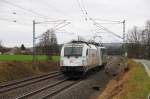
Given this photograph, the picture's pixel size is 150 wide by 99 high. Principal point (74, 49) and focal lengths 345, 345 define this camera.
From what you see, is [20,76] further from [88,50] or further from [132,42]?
[132,42]

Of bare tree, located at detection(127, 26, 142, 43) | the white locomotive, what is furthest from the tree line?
the white locomotive

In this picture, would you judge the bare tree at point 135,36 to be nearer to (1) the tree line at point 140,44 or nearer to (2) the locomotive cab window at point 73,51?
(1) the tree line at point 140,44

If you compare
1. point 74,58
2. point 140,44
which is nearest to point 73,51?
point 74,58

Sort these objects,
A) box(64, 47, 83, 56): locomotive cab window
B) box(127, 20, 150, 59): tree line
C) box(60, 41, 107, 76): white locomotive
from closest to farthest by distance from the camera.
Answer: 1. box(60, 41, 107, 76): white locomotive
2. box(64, 47, 83, 56): locomotive cab window
3. box(127, 20, 150, 59): tree line

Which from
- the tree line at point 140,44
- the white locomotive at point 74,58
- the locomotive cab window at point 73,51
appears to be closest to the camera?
the white locomotive at point 74,58

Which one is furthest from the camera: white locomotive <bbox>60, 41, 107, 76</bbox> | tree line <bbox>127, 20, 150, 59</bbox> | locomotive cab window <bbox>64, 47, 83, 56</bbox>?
tree line <bbox>127, 20, 150, 59</bbox>

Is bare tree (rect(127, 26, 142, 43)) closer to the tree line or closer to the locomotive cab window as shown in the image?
the tree line

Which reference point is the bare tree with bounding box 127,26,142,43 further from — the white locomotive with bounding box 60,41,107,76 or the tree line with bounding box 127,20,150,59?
the white locomotive with bounding box 60,41,107,76

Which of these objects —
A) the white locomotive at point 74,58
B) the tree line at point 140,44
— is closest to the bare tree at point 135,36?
the tree line at point 140,44

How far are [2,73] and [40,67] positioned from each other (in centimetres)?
1463

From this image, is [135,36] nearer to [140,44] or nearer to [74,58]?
[140,44]

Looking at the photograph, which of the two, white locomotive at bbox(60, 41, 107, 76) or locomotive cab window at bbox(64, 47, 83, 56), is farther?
locomotive cab window at bbox(64, 47, 83, 56)

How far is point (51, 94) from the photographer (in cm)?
2028

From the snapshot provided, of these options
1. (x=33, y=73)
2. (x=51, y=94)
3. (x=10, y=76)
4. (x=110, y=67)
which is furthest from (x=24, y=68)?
(x=51, y=94)
